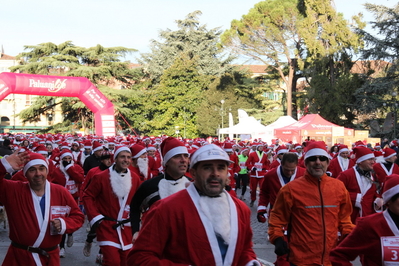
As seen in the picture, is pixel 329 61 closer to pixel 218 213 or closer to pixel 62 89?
pixel 62 89

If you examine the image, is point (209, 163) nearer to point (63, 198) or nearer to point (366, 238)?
point (366, 238)

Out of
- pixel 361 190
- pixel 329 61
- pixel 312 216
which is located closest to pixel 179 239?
pixel 312 216

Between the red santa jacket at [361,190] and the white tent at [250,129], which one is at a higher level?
the white tent at [250,129]

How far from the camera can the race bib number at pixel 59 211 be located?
4949mm

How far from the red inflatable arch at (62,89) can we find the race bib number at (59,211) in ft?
95.8

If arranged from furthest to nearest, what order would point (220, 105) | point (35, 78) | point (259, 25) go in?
point (220, 105)
point (259, 25)
point (35, 78)

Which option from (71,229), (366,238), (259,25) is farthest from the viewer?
(259,25)

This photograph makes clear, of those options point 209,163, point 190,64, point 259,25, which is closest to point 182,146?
point 209,163

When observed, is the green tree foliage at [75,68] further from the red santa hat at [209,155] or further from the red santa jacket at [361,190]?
the red santa hat at [209,155]

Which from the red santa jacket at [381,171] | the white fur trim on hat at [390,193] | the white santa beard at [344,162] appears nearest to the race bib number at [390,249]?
the white fur trim on hat at [390,193]

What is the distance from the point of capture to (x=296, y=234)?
A: 4.97m

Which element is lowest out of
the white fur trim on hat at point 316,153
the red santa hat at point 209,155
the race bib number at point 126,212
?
the race bib number at point 126,212

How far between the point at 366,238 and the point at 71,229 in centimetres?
272

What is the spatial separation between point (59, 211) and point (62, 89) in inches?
1258
